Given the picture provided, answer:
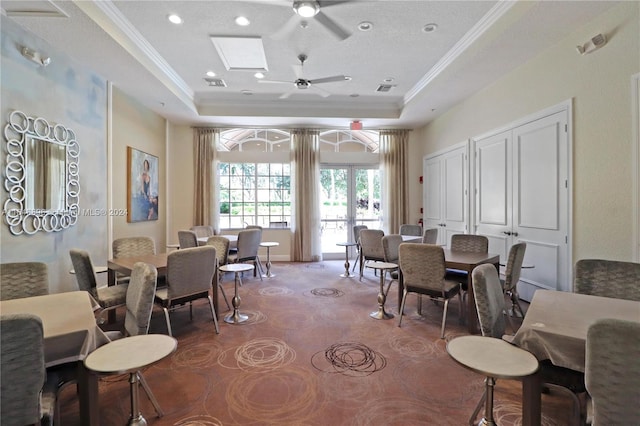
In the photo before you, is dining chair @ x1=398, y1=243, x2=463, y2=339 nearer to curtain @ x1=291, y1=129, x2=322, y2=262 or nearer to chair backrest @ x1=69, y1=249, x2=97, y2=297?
chair backrest @ x1=69, y1=249, x2=97, y2=297

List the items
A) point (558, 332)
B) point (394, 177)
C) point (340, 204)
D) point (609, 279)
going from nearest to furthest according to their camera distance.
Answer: point (558, 332) → point (609, 279) → point (394, 177) → point (340, 204)

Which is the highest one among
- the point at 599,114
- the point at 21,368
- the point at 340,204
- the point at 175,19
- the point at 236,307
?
the point at 175,19

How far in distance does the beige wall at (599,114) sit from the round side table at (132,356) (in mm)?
3981

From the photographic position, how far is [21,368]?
1229mm

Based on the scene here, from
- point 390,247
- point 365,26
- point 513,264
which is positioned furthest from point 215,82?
point 513,264

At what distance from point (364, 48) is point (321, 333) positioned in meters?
3.72

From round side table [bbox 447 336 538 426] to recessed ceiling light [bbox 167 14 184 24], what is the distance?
13.5 ft

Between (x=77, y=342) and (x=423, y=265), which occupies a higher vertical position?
(x=423, y=265)

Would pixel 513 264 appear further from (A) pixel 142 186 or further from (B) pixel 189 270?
(A) pixel 142 186

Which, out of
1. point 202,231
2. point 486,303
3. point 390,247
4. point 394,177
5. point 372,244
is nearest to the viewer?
point 486,303

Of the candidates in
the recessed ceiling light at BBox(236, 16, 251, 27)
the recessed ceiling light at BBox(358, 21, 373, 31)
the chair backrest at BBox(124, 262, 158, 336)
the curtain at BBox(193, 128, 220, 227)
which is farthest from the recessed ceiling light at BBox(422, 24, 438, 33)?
the curtain at BBox(193, 128, 220, 227)

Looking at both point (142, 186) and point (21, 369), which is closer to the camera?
point (21, 369)

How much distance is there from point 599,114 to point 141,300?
14.7ft

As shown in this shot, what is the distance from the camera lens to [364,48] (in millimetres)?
4102
